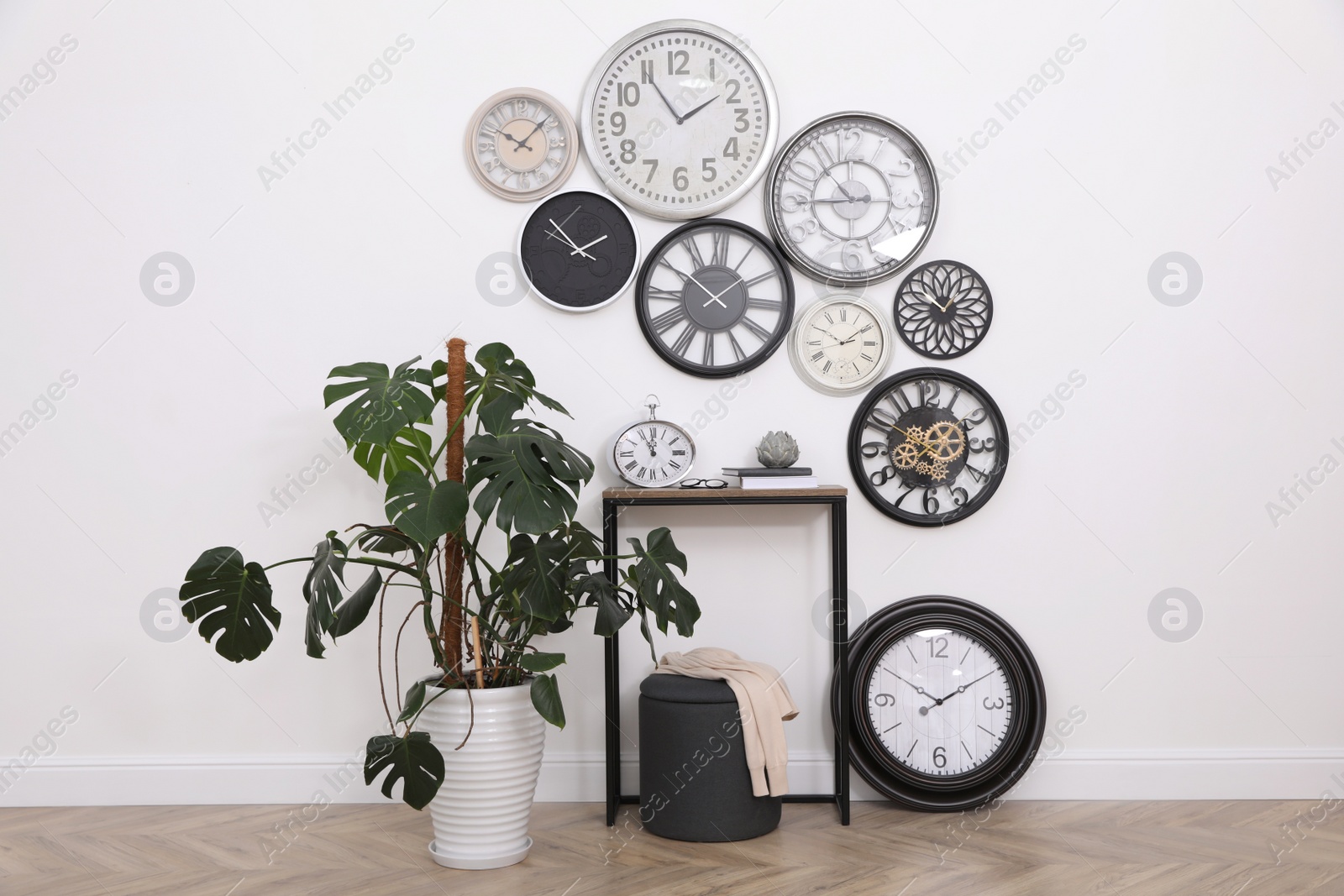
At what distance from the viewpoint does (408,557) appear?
283cm

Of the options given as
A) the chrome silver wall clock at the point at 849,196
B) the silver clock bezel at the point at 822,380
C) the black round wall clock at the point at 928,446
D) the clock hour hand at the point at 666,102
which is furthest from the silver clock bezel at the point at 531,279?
the black round wall clock at the point at 928,446

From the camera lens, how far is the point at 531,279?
2820 millimetres

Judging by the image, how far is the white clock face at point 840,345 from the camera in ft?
9.32

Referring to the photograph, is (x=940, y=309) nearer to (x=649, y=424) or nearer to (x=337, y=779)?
(x=649, y=424)

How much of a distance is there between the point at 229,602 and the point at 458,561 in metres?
0.56

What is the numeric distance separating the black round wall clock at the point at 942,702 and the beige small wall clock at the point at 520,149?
1781 millimetres

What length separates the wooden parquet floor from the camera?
2.14 metres

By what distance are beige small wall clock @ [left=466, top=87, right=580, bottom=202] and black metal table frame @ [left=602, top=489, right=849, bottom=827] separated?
3.52 ft

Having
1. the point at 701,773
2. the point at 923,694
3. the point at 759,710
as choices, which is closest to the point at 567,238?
the point at 759,710

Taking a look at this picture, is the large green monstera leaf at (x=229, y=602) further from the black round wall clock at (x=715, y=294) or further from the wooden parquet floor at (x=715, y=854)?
the black round wall clock at (x=715, y=294)

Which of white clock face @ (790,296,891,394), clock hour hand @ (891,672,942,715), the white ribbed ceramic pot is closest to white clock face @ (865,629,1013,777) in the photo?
clock hour hand @ (891,672,942,715)

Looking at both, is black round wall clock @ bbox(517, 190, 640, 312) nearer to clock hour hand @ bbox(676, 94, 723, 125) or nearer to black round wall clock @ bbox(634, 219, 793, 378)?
black round wall clock @ bbox(634, 219, 793, 378)

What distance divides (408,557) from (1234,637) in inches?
105

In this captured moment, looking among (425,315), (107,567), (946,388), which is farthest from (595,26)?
(107,567)
